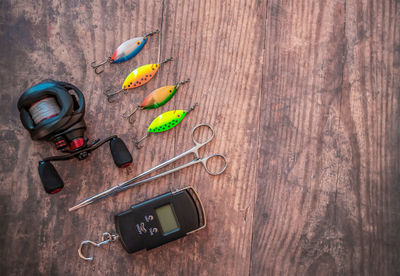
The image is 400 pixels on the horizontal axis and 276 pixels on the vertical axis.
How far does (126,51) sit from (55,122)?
36 centimetres

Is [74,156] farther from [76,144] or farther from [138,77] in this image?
[138,77]

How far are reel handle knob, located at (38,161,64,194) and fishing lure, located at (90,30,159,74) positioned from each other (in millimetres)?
358

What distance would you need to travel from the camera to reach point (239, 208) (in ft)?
4.18

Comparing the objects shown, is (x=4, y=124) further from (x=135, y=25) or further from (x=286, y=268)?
(x=286, y=268)

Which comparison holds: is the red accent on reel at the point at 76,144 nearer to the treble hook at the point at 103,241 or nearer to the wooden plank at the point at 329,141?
the treble hook at the point at 103,241

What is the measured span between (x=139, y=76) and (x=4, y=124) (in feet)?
1.57

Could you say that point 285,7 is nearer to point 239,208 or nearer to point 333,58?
point 333,58

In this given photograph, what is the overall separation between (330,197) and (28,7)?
4.04 ft

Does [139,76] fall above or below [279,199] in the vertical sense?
above

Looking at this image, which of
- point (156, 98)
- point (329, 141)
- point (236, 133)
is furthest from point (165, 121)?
point (329, 141)

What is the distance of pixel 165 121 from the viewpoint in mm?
1270

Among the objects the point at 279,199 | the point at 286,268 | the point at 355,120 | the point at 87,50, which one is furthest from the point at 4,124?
the point at 355,120

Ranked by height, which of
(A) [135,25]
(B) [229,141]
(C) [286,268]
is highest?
(A) [135,25]

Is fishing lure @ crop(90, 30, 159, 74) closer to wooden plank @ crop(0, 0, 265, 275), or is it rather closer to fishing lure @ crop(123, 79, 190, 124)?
wooden plank @ crop(0, 0, 265, 275)
